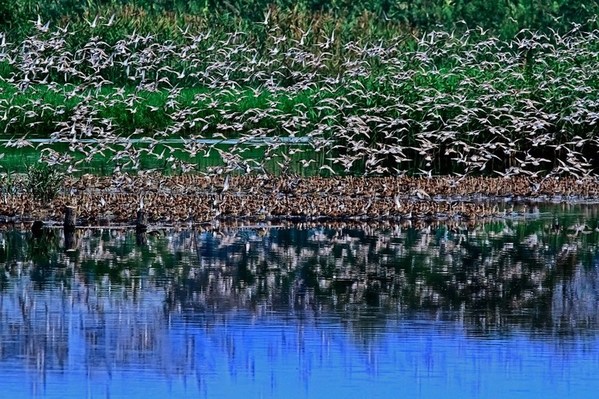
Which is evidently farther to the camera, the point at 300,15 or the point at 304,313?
the point at 300,15

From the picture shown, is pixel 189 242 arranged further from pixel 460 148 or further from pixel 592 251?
pixel 460 148

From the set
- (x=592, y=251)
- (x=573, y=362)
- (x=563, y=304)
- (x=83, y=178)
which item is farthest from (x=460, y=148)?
(x=573, y=362)

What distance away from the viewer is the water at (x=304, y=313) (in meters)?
13.4

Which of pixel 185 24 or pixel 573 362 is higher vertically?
pixel 185 24

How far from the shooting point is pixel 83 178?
25.0 metres

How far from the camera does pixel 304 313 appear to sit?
1586 centimetres

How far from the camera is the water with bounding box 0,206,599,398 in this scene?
527 inches

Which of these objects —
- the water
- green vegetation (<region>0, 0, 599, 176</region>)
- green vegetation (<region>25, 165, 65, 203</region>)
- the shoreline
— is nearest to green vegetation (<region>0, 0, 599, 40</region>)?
green vegetation (<region>0, 0, 599, 176</region>)

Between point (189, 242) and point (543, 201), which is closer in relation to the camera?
point (189, 242)

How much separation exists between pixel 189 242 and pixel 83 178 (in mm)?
5217

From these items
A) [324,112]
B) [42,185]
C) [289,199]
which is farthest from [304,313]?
[324,112]

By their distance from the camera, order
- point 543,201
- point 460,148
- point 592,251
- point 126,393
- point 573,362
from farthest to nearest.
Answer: point 460,148 < point 543,201 < point 592,251 < point 573,362 < point 126,393

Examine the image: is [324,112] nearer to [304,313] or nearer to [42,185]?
[42,185]

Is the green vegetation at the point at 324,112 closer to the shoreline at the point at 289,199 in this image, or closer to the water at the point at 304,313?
the shoreline at the point at 289,199
